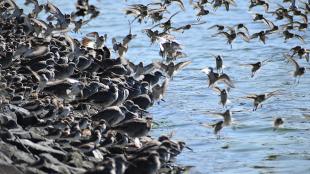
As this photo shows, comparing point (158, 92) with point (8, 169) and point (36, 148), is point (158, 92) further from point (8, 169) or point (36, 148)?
point (8, 169)

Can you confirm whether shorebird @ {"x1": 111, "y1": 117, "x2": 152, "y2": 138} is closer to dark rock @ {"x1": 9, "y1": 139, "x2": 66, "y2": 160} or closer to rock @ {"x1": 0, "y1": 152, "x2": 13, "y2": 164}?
dark rock @ {"x1": 9, "y1": 139, "x2": 66, "y2": 160}

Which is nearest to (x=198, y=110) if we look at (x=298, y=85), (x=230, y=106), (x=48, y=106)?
(x=230, y=106)

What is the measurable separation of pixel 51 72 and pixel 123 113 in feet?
9.28

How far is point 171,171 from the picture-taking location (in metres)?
14.4

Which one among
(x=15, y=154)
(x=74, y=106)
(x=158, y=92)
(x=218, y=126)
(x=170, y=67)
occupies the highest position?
(x=15, y=154)

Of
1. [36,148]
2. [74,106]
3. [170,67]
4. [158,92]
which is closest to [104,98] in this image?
[74,106]

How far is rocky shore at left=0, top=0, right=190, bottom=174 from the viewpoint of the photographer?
1251 cm

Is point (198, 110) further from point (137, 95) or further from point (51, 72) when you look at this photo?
point (51, 72)

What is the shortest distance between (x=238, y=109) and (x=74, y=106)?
16.8ft

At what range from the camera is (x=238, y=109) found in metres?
21.0

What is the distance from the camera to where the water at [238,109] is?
1628 cm

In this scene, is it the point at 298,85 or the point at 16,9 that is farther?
the point at 16,9

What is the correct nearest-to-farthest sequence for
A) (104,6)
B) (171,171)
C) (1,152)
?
(1,152), (171,171), (104,6)

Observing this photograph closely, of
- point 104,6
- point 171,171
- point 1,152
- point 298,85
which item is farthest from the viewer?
point 104,6
